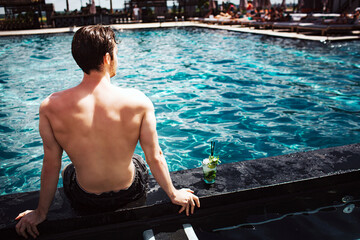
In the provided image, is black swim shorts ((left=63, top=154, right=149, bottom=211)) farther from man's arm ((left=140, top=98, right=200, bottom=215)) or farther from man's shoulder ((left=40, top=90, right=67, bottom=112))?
man's shoulder ((left=40, top=90, right=67, bottom=112))

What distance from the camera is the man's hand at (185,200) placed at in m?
1.95

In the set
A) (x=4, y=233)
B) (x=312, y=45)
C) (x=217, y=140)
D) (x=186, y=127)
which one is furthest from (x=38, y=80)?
(x=312, y=45)

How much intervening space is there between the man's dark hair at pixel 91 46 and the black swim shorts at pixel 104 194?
2.69 ft

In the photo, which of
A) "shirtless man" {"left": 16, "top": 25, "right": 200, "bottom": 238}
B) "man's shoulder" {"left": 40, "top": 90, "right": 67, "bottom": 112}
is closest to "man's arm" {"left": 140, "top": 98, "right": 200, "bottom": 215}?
"shirtless man" {"left": 16, "top": 25, "right": 200, "bottom": 238}

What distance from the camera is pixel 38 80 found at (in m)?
8.66

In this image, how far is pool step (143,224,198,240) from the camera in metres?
1.93

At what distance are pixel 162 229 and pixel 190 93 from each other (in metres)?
5.35

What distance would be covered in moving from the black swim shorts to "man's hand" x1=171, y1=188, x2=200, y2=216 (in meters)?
0.28

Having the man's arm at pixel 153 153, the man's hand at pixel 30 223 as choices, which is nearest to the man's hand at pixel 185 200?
the man's arm at pixel 153 153

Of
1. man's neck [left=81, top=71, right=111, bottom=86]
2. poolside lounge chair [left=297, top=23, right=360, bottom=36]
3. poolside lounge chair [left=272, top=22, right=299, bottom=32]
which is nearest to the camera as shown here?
man's neck [left=81, top=71, right=111, bottom=86]

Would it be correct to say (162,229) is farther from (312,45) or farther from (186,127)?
(312,45)

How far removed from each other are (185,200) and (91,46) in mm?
1150

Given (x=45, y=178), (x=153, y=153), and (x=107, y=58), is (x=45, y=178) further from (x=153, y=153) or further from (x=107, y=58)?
(x=107, y=58)

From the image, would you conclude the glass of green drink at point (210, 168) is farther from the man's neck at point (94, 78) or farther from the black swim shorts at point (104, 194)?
the man's neck at point (94, 78)
